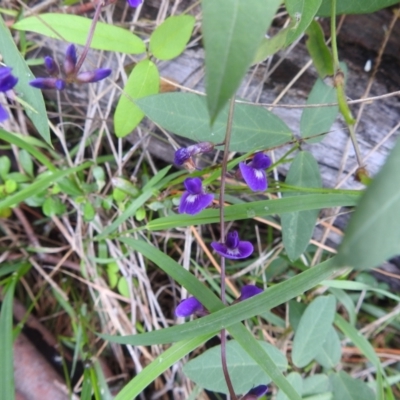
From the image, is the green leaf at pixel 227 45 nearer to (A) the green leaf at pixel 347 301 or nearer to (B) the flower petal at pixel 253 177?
(B) the flower petal at pixel 253 177

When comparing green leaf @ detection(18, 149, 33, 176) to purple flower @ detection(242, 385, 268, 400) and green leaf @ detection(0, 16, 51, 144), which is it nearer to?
green leaf @ detection(0, 16, 51, 144)

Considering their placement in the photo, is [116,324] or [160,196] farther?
[116,324]

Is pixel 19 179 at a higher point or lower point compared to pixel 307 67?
lower

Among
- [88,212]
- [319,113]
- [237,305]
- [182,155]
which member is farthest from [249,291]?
[88,212]

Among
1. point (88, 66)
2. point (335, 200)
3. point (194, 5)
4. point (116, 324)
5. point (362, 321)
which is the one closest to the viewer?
point (335, 200)

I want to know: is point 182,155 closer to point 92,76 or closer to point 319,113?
point 92,76

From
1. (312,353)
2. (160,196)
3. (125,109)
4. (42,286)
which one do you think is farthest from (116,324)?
(125,109)

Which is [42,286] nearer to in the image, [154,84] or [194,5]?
[154,84]
